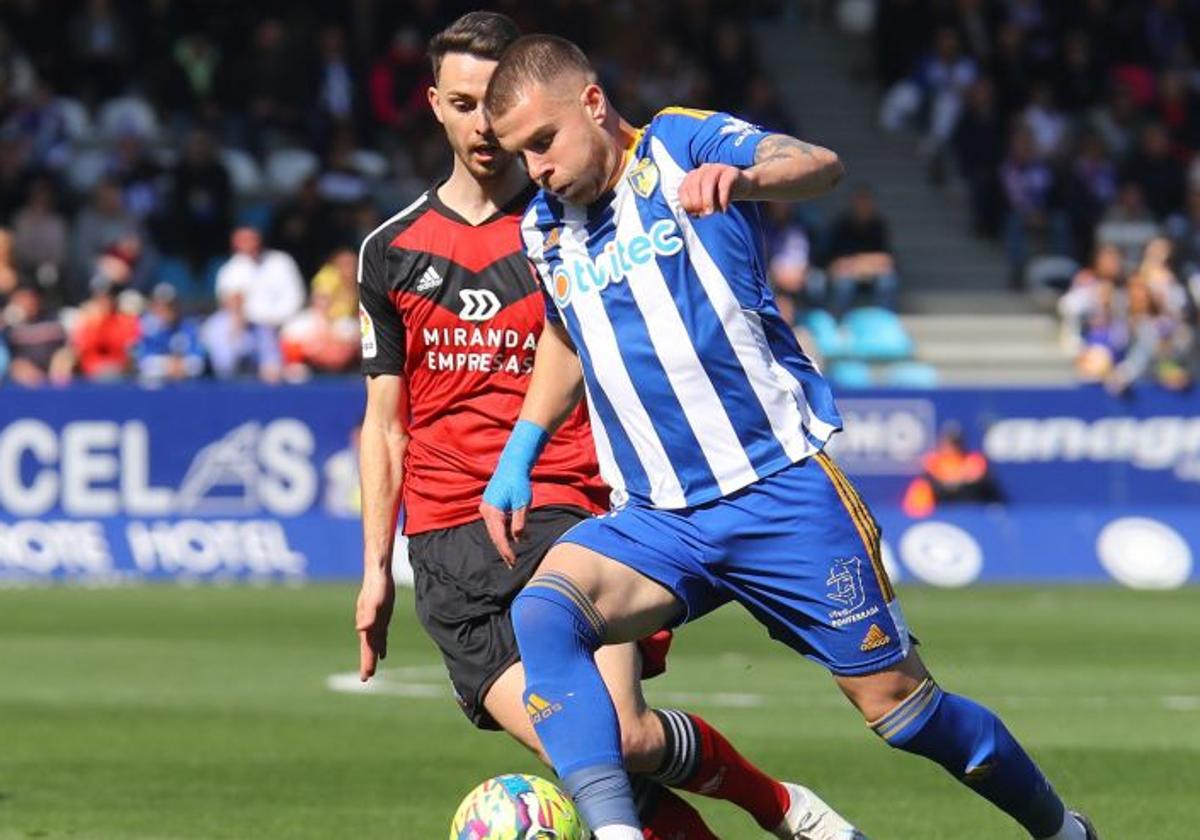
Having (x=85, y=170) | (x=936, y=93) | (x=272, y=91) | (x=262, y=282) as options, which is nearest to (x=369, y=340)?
(x=262, y=282)

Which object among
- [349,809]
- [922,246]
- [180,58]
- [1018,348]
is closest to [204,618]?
[349,809]

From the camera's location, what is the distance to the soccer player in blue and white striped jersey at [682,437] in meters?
6.77

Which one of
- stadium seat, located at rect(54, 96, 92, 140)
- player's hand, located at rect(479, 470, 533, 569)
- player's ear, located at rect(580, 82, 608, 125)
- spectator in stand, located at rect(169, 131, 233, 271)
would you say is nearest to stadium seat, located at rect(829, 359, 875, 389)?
spectator in stand, located at rect(169, 131, 233, 271)

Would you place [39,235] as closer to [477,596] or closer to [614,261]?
[477,596]

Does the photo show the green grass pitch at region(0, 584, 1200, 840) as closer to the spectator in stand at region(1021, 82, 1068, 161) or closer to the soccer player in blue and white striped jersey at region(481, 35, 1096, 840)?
the soccer player in blue and white striped jersey at region(481, 35, 1096, 840)

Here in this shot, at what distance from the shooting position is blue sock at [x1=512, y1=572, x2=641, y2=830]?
6512 mm

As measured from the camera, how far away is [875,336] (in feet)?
88.5

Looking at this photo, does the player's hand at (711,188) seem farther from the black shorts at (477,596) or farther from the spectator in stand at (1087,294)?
the spectator in stand at (1087,294)

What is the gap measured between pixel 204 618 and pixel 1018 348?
13122mm

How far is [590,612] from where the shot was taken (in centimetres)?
675

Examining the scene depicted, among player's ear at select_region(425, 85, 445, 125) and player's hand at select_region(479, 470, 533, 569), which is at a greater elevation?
player's ear at select_region(425, 85, 445, 125)

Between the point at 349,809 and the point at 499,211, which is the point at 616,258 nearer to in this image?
the point at 499,211

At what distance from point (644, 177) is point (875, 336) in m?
20.3

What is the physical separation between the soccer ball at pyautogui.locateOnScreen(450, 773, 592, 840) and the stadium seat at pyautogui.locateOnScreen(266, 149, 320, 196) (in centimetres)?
2065
